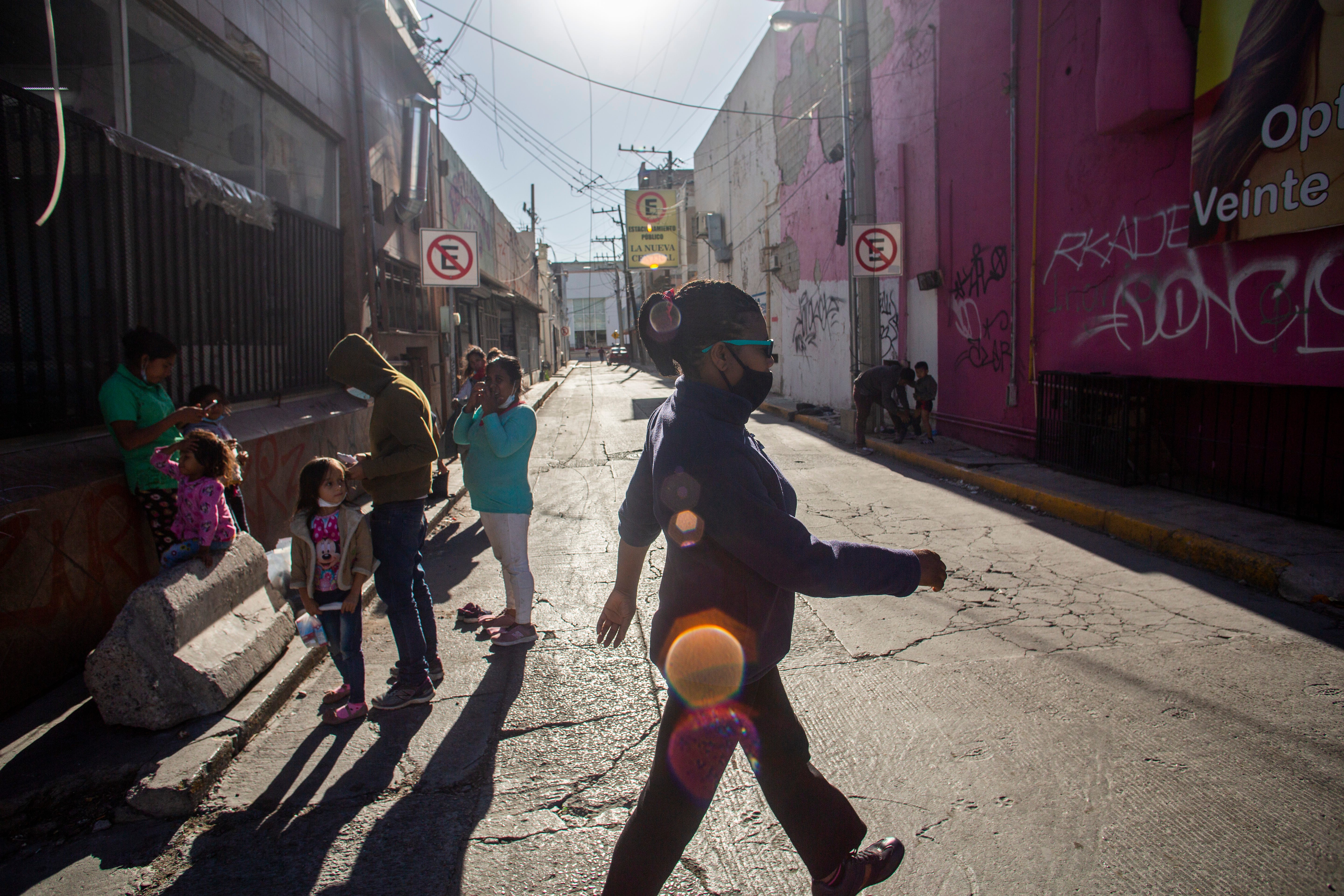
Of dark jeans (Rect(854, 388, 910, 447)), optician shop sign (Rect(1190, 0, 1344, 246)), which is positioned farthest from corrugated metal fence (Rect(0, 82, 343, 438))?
optician shop sign (Rect(1190, 0, 1344, 246))

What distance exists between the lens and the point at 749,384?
6.37ft

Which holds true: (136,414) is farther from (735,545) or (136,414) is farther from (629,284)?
(629,284)

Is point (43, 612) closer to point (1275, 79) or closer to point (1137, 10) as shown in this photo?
point (1275, 79)

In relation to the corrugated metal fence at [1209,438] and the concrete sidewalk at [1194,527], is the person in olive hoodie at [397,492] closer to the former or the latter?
the concrete sidewalk at [1194,527]

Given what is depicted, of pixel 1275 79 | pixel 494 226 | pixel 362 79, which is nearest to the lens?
pixel 1275 79

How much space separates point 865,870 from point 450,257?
8.92 metres

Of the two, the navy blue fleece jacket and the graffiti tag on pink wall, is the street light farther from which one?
the navy blue fleece jacket

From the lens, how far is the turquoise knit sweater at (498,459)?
415 centimetres

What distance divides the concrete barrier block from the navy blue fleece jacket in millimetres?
2495

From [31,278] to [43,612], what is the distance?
1.77 m

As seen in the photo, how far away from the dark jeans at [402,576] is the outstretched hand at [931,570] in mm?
2540

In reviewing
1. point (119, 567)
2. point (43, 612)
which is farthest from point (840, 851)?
point (119, 567)

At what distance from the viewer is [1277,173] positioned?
595 cm

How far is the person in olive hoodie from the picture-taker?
3.59m
